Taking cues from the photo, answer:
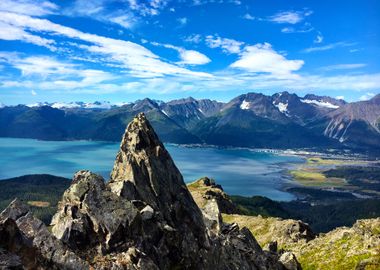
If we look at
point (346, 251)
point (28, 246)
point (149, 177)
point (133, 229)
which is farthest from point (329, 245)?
point (28, 246)

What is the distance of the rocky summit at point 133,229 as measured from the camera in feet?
78.1

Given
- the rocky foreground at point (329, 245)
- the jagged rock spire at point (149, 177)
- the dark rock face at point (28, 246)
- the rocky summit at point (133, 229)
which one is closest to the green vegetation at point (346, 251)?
the rocky foreground at point (329, 245)

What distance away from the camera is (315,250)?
7025cm

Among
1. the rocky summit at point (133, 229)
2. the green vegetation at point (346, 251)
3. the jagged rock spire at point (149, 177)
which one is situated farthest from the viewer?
the green vegetation at point (346, 251)

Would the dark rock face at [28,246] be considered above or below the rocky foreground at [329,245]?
above

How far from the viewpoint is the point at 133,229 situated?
1291 inches

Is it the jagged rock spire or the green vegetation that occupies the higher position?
the jagged rock spire

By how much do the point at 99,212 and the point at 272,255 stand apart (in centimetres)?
2471

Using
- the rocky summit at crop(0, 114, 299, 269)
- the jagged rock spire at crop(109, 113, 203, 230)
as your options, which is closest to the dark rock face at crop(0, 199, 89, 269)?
the rocky summit at crop(0, 114, 299, 269)

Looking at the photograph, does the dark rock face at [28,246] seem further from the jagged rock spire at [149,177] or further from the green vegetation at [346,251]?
the green vegetation at [346,251]

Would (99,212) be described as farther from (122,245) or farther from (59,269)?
(59,269)

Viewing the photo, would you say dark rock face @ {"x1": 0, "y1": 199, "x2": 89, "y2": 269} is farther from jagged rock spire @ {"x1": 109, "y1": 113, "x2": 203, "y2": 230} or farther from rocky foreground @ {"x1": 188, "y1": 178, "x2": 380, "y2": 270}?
rocky foreground @ {"x1": 188, "y1": 178, "x2": 380, "y2": 270}

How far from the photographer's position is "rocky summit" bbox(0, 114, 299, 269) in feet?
78.1

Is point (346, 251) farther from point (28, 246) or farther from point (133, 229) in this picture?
point (28, 246)
